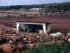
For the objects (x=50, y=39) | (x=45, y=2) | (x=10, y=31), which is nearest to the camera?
(x=50, y=39)

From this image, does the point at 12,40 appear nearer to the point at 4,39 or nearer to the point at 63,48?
the point at 4,39

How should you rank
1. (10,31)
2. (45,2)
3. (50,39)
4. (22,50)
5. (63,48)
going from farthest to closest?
(45,2)
(10,31)
(50,39)
(22,50)
(63,48)

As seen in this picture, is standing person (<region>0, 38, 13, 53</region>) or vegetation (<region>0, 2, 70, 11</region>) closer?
standing person (<region>0, 38, 13, 53</region>)

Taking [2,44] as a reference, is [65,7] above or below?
above

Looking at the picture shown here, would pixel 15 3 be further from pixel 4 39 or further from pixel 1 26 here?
pixel 4 39

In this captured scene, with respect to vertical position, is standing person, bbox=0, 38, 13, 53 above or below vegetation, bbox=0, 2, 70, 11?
below

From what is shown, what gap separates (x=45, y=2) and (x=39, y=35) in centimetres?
84

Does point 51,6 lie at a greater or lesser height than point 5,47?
greater

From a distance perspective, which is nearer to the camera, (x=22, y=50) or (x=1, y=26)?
(x=22, y=50)

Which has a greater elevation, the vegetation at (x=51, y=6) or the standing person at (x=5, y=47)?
the vegetation at (x=51, y=6)

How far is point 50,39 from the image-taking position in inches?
157

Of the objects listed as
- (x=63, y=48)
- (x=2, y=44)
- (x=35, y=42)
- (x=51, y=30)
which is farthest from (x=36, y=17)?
(x=63, y=48)

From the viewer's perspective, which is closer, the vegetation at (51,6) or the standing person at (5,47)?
the standing person at (5,47)

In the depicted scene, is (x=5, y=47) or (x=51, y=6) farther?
(x=51, y=6)
